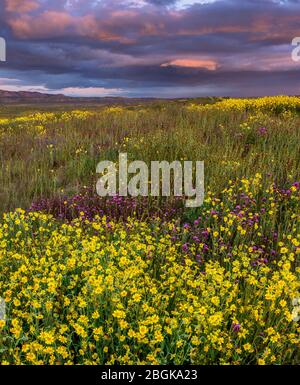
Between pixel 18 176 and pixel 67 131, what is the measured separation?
13.2 ft

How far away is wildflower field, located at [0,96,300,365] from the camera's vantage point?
109 inches

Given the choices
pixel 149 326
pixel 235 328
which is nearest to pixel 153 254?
pixel 149 326

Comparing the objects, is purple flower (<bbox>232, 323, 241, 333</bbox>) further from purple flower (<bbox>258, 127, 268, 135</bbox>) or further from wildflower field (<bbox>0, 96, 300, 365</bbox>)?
purple flower (<bbox>258, 127, 268, 135</bbox>)

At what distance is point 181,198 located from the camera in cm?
566

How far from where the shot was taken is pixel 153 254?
3965 mm

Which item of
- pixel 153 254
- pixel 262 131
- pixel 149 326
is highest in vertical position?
pixel 262 131

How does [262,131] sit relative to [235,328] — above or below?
above

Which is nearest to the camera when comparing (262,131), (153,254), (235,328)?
(235,328)

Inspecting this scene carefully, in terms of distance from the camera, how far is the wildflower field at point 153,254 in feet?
9.09

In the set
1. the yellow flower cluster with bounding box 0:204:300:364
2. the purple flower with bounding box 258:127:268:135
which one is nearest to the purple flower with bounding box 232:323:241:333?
the yellow flower cluster with bounding box 0:204:300:364

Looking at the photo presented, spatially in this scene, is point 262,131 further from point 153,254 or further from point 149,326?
point 149,326

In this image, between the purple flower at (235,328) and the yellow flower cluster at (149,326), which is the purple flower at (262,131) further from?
the purple flower at (235,328)
